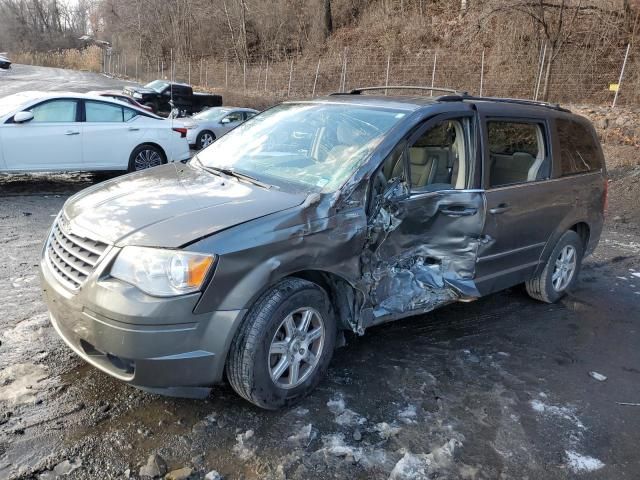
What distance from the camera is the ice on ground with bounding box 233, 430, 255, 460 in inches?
109

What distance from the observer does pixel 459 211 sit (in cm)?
397

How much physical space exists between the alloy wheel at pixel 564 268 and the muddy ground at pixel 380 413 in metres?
0.64

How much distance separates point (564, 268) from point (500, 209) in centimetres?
156

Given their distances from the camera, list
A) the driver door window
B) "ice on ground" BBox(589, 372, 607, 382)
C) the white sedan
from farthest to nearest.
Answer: the white sedan
the driver door window
"ice on ground" BBox(589, 372, 607, 382)

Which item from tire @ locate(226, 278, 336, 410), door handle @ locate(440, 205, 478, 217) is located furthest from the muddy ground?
door handle @ locate(440, 205, 478, 217)

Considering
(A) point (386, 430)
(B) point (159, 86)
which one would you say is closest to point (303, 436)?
(A) point (386, 430)

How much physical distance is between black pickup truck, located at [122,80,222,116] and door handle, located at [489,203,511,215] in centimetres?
1955

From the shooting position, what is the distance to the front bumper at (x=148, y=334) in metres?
2.66

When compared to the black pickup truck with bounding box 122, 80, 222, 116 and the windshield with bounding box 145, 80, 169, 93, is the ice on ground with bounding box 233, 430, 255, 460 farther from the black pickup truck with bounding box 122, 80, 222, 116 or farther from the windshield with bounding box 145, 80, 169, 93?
the windshield with bounding box 145, 80, 169, 93

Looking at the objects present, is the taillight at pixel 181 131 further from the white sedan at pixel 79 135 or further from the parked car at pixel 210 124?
the parked car at pixel 210 124

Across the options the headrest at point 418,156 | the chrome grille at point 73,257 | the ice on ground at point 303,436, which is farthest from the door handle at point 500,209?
the chrome grille at point 73,257

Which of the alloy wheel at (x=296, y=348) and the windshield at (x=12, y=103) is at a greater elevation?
the windshield at (x=12, y=103)

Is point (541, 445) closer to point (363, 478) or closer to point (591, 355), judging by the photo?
point (363, 478)

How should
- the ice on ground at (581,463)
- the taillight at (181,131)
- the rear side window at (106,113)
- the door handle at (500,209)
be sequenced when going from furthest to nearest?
the taillight at (181,131) < the rear side window at (106,113) < the door handle at (500,209) < the ice on ground at (581,463)
